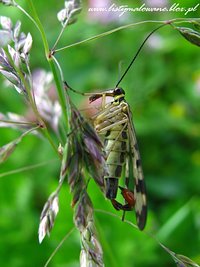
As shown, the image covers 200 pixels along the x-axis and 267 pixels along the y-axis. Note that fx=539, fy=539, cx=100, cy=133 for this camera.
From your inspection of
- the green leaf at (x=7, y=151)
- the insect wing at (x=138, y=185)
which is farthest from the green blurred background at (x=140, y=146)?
the green leaf at (x=7, y=151)

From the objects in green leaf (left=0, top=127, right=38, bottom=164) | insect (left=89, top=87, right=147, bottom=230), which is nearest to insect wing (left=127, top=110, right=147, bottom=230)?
insect (left=89, top=87, right=147, bottom=230)

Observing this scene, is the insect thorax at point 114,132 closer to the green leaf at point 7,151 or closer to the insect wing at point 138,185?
the insect wing at point 138,185

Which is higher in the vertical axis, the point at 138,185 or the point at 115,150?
the point at 115,150

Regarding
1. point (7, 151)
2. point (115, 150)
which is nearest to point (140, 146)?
point (115, 150)

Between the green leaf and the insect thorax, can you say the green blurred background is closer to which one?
the insect thorax

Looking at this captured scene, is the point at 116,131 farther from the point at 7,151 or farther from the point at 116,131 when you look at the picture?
the point at 7,151

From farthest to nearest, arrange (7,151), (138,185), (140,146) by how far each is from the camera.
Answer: (140,146)
(138,185)
(7,151)

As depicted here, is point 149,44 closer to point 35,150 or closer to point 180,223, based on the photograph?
point 35,150

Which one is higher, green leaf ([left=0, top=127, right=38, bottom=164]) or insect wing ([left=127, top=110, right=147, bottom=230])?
green leaf ([left=0, top=127, right=38, bottom=164])

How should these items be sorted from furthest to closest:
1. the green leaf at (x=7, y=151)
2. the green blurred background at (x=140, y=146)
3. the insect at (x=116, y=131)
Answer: the green blurred background at (x=140, y=146) → the insect at (x=116, y=131) → the green leaf at (x=7, y=151)
